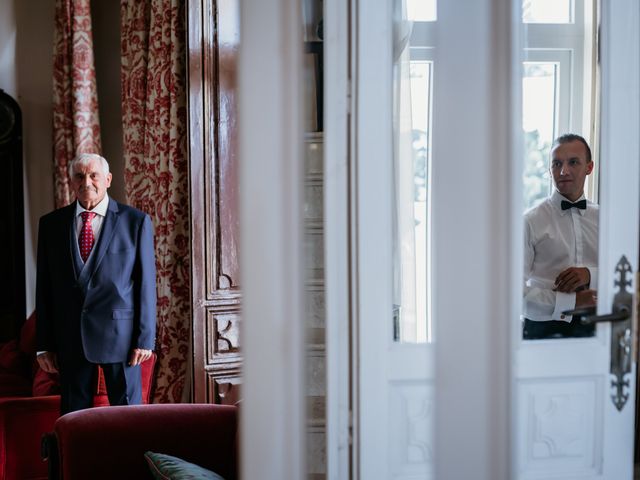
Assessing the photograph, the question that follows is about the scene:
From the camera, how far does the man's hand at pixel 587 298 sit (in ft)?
4.22

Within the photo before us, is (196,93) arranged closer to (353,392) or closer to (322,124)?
(322,124)

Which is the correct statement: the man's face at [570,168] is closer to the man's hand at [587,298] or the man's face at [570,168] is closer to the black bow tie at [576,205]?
the black bow tie at [576,205]

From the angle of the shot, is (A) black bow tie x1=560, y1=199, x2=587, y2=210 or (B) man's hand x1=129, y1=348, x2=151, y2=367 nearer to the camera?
(A) black bow tie x1=560, y1=199, x2=587, y2=210

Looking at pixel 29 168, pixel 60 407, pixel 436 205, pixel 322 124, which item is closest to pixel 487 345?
pixel 436 205

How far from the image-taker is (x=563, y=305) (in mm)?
1295

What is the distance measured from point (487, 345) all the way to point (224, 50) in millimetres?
2370

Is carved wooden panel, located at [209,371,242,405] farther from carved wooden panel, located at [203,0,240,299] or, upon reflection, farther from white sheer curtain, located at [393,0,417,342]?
white sheer curtain, located at [393,0,417,342]

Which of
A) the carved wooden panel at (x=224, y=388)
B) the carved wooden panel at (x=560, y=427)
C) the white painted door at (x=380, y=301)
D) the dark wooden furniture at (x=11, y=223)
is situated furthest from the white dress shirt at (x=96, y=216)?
Answer: the carved wooden panel at (x=560, y=427)

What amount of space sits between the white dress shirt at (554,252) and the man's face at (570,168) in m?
0.02

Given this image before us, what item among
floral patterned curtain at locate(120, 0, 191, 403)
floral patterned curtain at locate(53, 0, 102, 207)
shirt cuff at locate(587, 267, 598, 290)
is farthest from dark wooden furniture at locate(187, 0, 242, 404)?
shirt cuff at locate(587, 267, 598, 290)

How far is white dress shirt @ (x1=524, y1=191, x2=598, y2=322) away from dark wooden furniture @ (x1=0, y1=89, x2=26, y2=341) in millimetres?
2962

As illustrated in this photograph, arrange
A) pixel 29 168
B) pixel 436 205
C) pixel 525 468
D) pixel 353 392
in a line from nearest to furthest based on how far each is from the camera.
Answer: pixel 436 205, pixel 525 468, pixel 353 392, pixel 29 168

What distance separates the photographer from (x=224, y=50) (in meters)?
2.94

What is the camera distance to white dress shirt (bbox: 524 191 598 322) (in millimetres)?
1192
